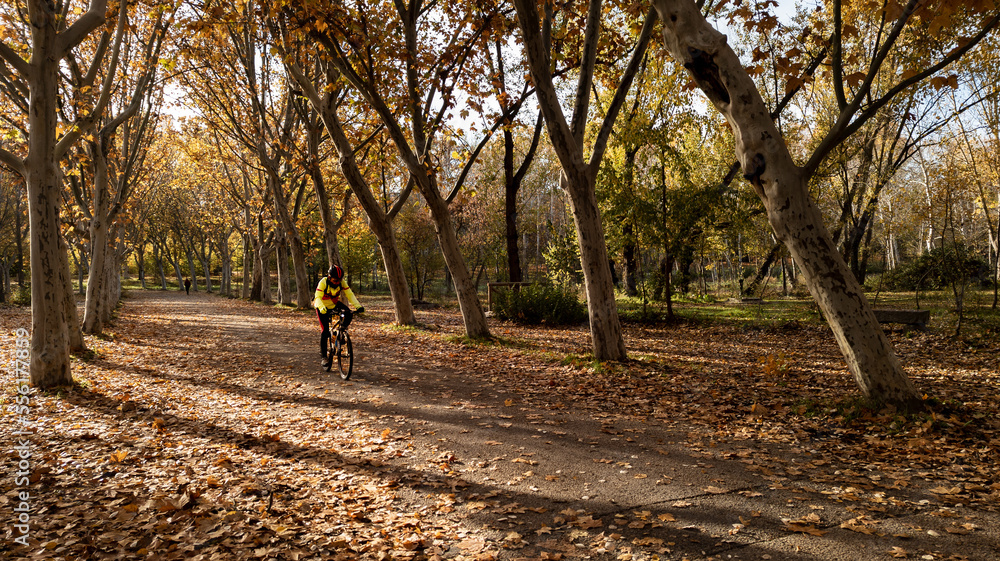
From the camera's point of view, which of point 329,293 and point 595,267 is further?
point 329,293

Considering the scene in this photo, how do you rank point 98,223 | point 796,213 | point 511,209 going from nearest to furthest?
point 796,213 < point 98,223 < point 511,209

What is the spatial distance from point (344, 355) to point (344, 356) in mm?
29

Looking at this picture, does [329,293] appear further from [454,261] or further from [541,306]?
[541,306]

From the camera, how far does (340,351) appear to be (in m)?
9.29

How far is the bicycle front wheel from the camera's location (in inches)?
356

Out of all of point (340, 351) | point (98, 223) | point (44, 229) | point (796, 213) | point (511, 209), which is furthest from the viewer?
point (511, 209)

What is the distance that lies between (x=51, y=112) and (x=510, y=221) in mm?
13710

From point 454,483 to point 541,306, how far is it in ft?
39.6

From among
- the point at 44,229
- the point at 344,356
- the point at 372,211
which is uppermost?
the point at 372,211

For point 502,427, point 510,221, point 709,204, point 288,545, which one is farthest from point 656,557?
point 510,221

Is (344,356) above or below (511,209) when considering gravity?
below

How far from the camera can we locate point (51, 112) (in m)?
7.44

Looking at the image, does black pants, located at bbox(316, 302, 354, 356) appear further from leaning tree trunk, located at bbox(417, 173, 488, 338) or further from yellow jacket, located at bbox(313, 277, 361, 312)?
leaning tree trunk, located at bbox(417, 173, 488, 338)

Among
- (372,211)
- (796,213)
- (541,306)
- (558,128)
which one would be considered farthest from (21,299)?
(796,213)
